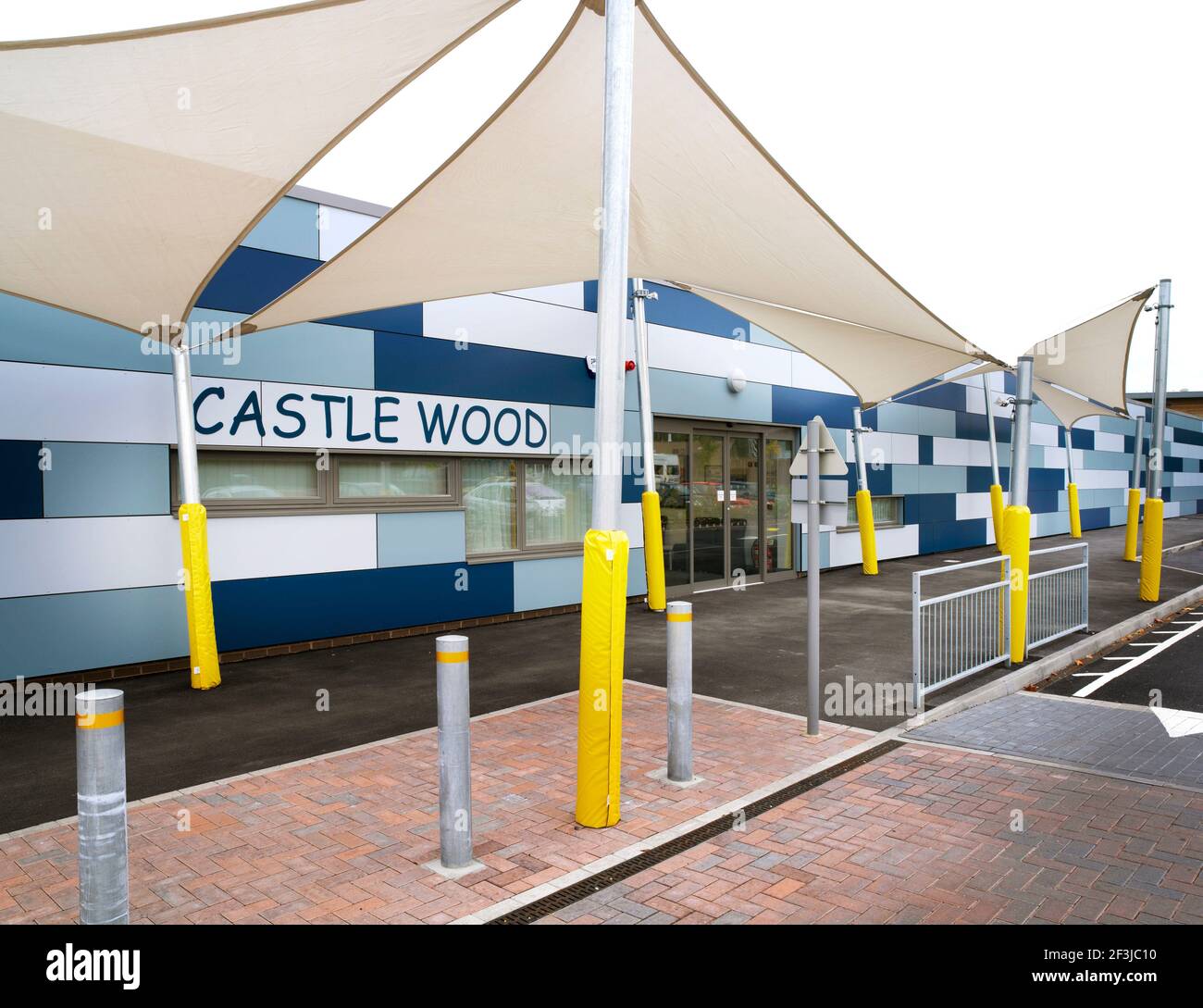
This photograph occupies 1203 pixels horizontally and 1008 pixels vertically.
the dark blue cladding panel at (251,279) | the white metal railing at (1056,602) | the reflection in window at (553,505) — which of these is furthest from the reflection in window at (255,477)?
the white metal railing at (1056,602)

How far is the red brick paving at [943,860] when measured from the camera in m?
→ 3.72

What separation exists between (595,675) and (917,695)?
348 centimetres

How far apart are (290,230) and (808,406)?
33.6ft

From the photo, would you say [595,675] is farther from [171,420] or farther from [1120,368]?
[1120,368]

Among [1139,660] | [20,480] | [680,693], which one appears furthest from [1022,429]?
[20,480]

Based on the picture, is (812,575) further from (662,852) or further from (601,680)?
(662,852)

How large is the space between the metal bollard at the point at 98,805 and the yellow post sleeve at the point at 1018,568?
25.5 feet

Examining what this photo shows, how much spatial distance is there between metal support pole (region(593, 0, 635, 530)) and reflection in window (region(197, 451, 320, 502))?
5.62 m

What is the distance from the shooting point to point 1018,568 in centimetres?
846

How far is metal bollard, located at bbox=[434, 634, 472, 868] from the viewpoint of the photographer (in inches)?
161

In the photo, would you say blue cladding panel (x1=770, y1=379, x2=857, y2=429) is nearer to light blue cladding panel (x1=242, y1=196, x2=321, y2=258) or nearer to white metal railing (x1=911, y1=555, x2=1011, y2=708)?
white metal railing (x1=911, y1=555, x2=1011, y2=708)
